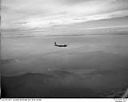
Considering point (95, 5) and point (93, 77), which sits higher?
point (95, 5)

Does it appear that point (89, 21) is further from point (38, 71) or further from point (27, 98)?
point (27, 98)

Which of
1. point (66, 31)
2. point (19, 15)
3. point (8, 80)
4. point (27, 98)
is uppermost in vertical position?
point (19, 15)

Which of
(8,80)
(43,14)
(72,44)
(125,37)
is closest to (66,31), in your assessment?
(72,44)

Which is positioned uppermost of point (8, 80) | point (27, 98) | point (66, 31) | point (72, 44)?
point (66, 31)

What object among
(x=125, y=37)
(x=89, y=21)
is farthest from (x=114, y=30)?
(x=89, y=21)

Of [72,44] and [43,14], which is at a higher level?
[43,14]

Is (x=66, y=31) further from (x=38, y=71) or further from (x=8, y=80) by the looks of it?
(x=8, y=80)
